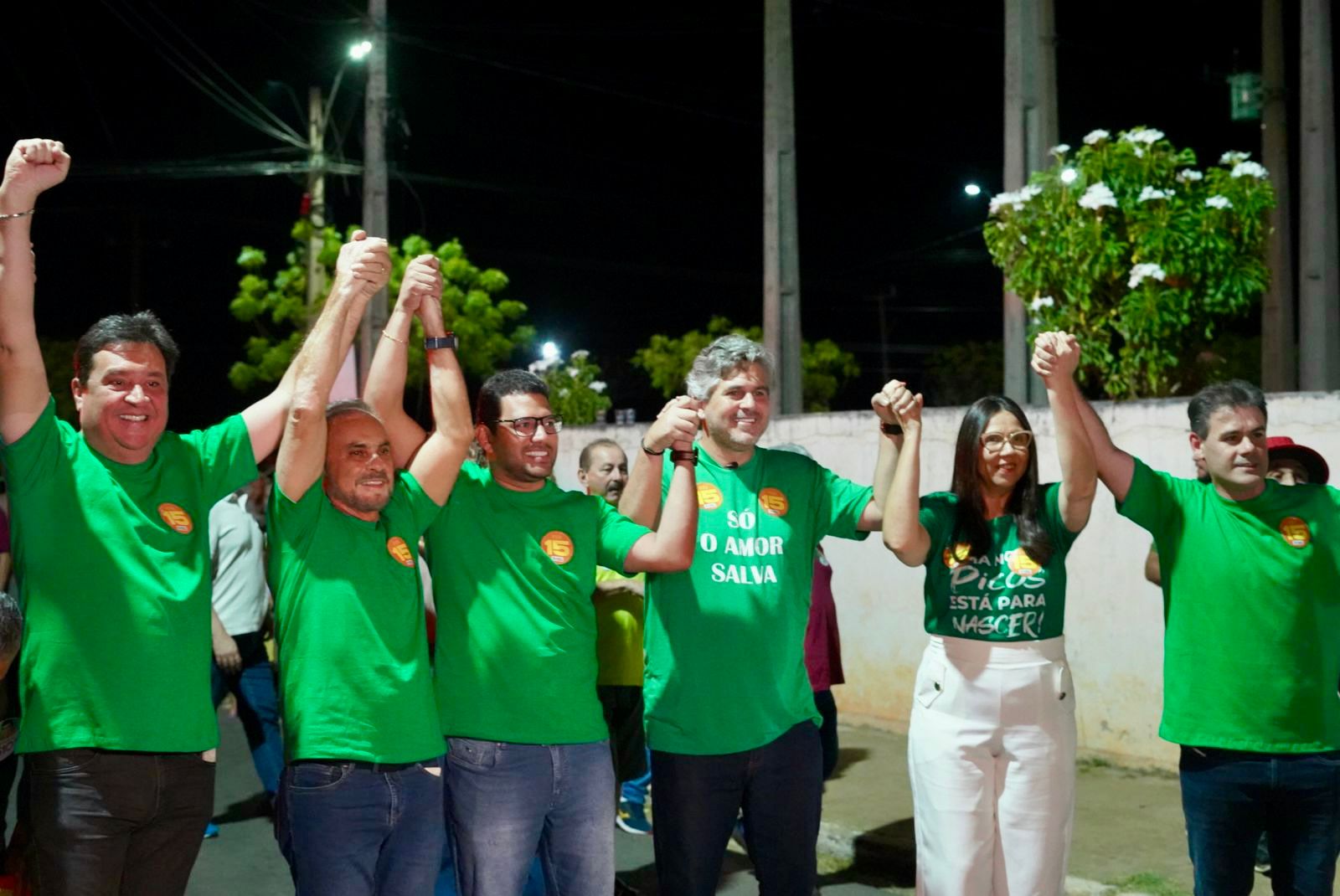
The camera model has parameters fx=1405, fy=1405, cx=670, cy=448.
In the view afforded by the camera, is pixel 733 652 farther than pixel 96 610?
Yes

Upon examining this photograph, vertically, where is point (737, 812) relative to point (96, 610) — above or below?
below

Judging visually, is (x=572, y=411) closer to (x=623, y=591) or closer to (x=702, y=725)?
(x=623, y=591)

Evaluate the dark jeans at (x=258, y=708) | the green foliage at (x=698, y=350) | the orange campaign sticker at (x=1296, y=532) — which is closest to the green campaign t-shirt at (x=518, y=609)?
the orange campaign sticker at (x=1296, y=532)

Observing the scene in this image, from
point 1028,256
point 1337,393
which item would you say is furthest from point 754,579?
point 1028,256

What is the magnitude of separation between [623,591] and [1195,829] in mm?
2799

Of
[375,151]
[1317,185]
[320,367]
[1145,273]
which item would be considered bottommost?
[320,367]

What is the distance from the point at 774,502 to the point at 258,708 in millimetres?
4245

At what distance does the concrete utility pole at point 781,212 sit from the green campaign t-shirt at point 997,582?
25.0 ft

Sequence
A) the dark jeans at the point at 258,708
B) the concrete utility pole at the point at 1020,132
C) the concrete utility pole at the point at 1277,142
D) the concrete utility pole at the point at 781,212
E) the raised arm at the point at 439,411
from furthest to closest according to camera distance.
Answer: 1. the concrete utility pole at the point at 1277,142
2. the concrete utility pole at the point at 781,212
3. the concrete utility pole at the point at 1020,132
4. the dark jeans at the point at 258,708
5. the raised arm at the point at 439,411

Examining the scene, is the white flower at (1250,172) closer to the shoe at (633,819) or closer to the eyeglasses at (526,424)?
the shoe at (633,819)

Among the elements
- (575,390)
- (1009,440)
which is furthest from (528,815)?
(575,390)

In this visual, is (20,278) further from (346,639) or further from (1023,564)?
(1023,564)

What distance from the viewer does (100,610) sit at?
11.3 feet

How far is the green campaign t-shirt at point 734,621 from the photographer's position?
4172 mm
